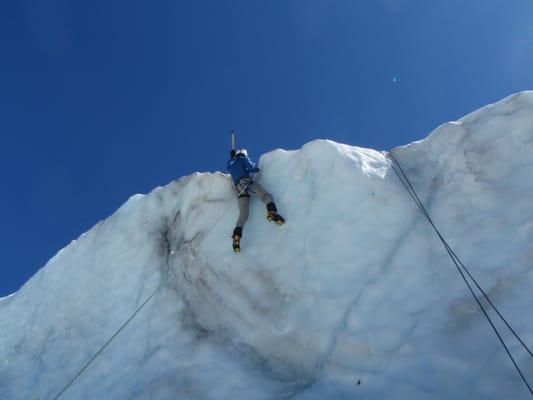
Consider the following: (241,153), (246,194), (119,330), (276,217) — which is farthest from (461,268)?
(119,330)

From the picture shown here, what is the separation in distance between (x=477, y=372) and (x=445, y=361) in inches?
12.4

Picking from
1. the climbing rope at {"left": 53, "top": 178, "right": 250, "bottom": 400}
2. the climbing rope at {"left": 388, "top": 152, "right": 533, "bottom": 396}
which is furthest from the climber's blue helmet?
the climbing rope at {"left": 388, "top": 152, "right": 533, "bottom": 396}

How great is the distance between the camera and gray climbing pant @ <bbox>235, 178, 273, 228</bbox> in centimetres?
698

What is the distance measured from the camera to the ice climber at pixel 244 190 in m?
6.75

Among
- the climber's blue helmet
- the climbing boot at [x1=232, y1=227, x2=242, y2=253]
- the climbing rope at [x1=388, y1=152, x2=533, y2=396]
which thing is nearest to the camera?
the climbing rope at [x1=388, y1=152, x2=533, y2=396]

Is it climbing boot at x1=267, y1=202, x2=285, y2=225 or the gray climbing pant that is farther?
the gray climbing pant

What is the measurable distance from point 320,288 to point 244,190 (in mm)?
2150

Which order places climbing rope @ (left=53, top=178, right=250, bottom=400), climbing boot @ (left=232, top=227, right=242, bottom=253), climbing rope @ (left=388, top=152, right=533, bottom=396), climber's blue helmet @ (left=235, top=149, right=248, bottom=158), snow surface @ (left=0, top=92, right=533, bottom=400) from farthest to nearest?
climber's blue helmet @ (left=235, top=149, right=248, bottom=158)
climbing rope @ (left=53, top=178, right=250, bottom=400)
climbing boot @ (left=232, top=227, right=242, bottom=253)
snow surface @ (left=0, top=92, right=533, bottom=400)
climbing rope @ (left=388, top=152, right=533, bottom=396)

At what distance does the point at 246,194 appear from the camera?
7223mm

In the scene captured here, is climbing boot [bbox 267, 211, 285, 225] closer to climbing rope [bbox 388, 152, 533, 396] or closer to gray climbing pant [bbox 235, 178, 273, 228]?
gray climbing pant [bbox 235, 178, 273, 228]

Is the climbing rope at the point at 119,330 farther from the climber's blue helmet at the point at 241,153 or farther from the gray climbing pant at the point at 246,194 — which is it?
the climber's blue helmet at the point at 241,153

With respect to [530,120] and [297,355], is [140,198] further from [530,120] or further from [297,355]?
[530,120]

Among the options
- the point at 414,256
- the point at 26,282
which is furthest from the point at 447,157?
the point at 26,282

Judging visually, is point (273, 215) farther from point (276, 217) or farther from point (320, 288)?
point (320, 288)
